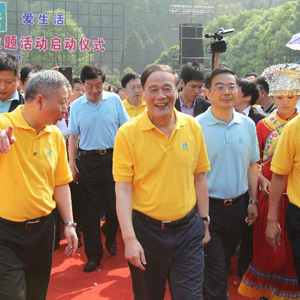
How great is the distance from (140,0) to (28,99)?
84.3 meters

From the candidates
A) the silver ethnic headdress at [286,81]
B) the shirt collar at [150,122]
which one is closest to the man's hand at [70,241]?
the shirt collar at [150,122]

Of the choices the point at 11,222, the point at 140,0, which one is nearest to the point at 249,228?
the point at 11,222

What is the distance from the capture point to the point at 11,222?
2414mm

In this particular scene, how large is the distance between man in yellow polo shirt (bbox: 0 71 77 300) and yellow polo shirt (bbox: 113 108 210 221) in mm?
411

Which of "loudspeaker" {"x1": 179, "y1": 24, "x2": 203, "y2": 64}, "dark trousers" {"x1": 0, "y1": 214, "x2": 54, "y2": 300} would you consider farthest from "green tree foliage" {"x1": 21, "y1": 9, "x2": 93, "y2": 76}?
"dark trousers" {"x1": 0, "y1": 214, "x2": 54, "y2": 300}

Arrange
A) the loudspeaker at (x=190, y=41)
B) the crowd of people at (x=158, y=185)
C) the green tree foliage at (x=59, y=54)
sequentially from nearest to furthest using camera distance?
Result: the crowd of people at (x=158, y=185) → the loudspeaker at (x=190, y=41) → the green tree foliage at (x=59, y=54)

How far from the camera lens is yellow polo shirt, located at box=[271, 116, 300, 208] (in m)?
2.70

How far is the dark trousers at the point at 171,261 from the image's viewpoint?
248cm

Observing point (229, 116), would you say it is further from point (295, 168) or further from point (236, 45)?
point (236, 45)

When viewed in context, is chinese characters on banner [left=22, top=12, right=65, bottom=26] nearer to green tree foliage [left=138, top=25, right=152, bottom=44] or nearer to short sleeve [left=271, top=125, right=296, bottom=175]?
short sleeve [left=271, top=125, right=296, bottom=175]

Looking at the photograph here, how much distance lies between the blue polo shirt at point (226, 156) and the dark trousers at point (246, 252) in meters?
1.18

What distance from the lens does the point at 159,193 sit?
8.10 feet

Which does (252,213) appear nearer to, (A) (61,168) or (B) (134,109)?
(A) (61,168)

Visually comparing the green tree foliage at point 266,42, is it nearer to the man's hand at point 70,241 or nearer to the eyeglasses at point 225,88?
the eyeglasses at point 225,88
